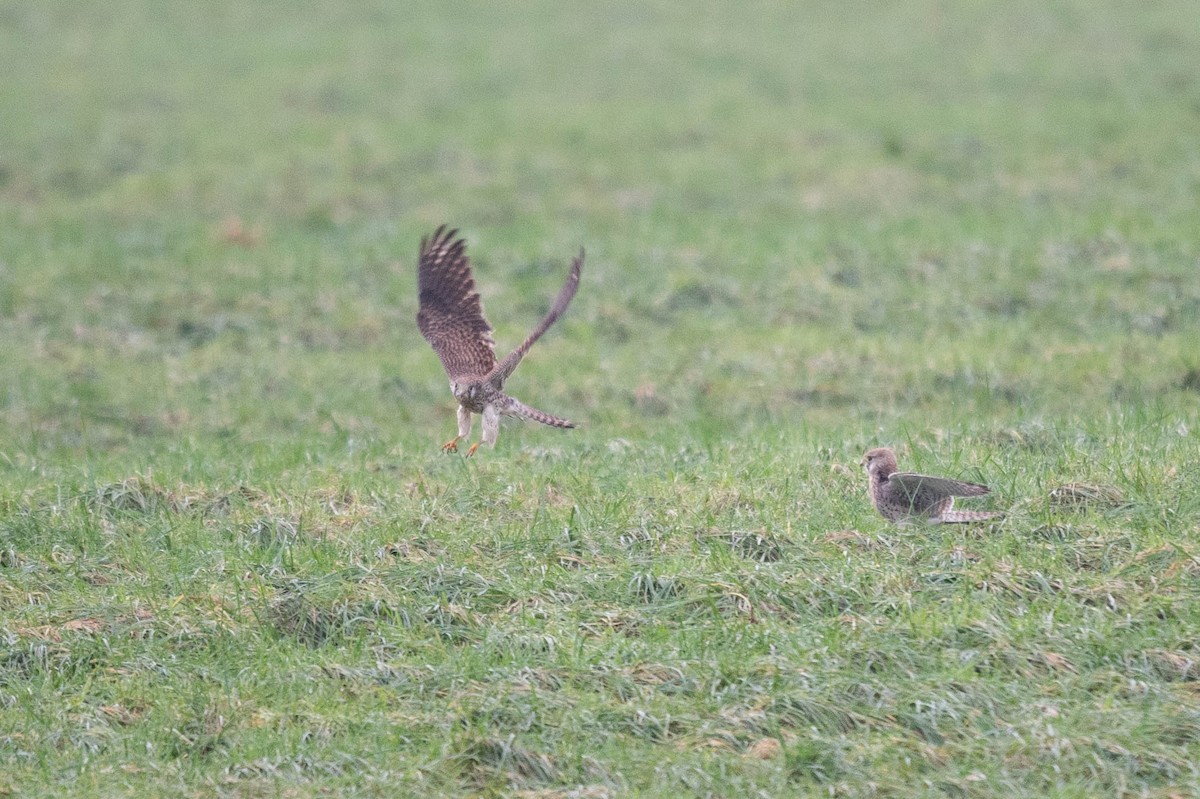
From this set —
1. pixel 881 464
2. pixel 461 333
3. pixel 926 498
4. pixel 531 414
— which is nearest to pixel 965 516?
pixel 926 498

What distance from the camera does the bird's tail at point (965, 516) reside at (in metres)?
7.27

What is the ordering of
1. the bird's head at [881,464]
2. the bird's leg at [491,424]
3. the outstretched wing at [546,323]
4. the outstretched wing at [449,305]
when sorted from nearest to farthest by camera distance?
the bird's head at [881,464], the outstretched wing at [546,323], the bird's leg at [491,424], the outstretched wing at [449,305]

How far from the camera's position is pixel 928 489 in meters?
7.35

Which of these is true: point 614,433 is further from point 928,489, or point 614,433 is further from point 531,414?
point 928,489

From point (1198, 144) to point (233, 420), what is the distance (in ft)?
44.2

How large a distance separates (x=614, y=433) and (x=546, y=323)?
191 cm

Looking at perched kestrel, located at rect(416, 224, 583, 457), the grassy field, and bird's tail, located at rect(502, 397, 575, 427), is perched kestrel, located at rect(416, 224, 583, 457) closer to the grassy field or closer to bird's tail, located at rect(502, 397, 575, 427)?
bird's tail, located at rect(502, 397, 575, 427)

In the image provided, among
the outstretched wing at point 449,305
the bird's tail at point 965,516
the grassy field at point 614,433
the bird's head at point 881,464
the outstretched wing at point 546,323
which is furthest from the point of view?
the outstretched wing at point 449,305

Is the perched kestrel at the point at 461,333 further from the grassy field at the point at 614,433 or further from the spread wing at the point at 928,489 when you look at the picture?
the spread wing at the point at 928,489

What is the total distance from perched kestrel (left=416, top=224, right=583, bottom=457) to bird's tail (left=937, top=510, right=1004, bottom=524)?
308cm

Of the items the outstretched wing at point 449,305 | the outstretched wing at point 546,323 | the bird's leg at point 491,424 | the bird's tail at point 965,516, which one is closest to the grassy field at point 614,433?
the bird's tail at point 965,516

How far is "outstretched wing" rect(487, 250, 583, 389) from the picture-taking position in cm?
847

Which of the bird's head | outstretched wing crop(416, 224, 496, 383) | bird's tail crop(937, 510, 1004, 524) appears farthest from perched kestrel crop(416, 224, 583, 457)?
bird's tail crop(937, 510, 1004, 524)

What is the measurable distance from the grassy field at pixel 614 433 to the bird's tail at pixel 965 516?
43 mm
